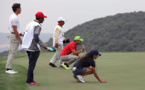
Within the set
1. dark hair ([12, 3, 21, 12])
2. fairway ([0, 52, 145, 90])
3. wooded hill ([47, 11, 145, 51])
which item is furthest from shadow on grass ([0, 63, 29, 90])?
wooded hill ([47, 11, 145, 51])

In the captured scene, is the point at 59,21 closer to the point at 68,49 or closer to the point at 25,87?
the point at 68,49

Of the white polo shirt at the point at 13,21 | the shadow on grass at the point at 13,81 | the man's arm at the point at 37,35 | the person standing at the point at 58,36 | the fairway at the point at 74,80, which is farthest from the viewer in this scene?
the person standing at the point at 58,36

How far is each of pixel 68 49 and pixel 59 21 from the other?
1.04 meters

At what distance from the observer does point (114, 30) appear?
7012cm

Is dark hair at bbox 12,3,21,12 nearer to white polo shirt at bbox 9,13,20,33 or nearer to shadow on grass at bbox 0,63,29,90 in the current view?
white polo shirt at bbox 9,13,20,33

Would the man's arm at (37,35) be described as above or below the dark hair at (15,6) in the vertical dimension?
below

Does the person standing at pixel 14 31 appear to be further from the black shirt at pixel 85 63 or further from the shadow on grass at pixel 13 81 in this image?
the black shirt at pixel 85 63

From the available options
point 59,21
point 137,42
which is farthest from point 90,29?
point 59,21

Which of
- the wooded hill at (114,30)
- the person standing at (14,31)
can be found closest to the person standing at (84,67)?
the person standing at (14,31)

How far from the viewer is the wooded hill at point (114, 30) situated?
58275 mm

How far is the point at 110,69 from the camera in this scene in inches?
428

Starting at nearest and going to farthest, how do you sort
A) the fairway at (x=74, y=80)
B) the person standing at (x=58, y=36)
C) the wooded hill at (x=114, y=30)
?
the fairway at (x=74, y=80)
the person standing at (x=58, y=36)
the wooded hill at (x=114, y=30)

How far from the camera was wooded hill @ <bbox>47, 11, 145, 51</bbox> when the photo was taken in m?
58.3

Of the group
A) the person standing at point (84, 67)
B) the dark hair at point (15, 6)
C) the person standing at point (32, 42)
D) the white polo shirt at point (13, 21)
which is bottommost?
the person standing at point (84, 67)
